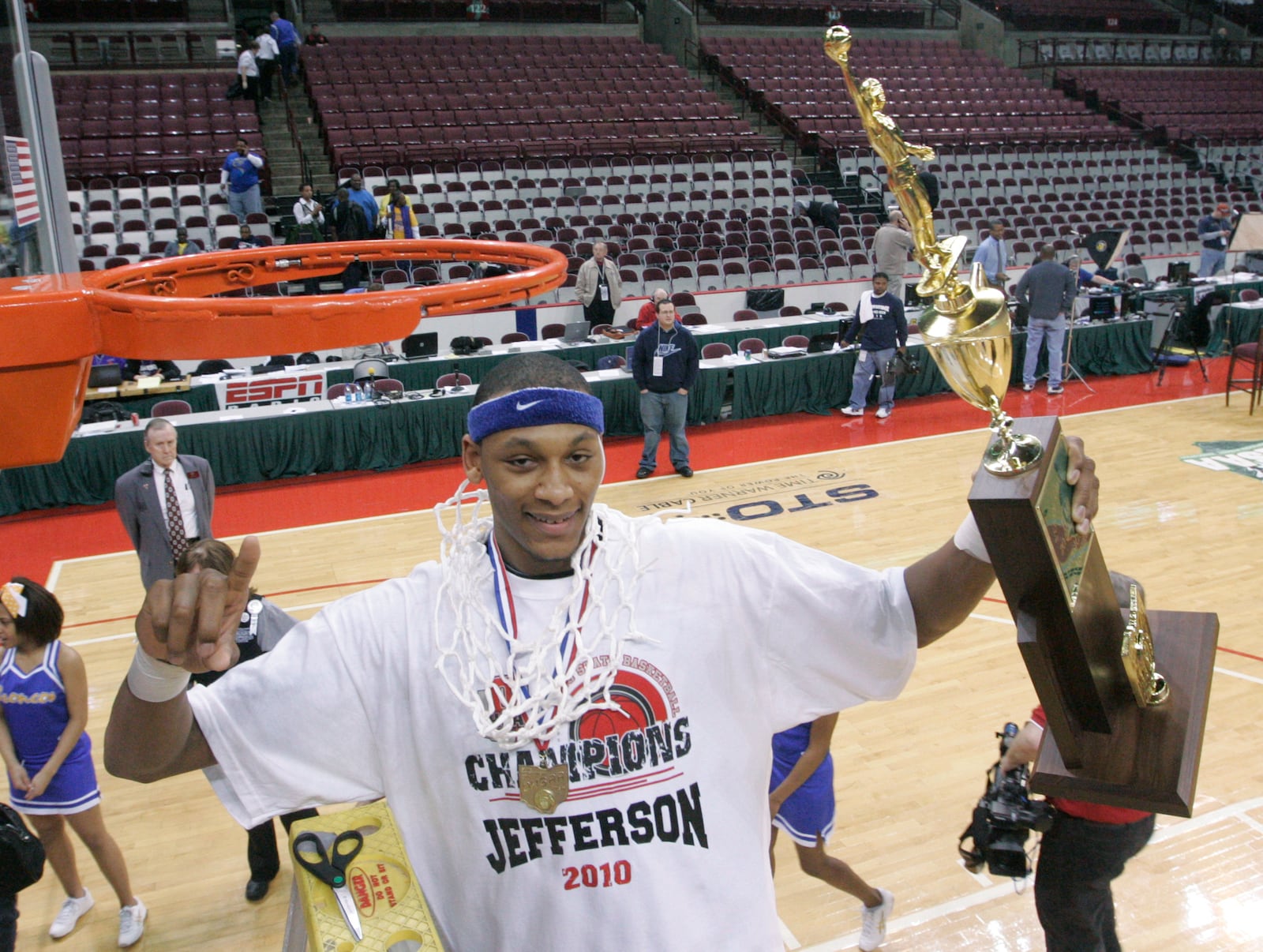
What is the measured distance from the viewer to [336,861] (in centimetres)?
181

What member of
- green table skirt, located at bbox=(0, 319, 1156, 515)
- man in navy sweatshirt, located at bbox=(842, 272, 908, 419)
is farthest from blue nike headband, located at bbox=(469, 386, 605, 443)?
man in navy sweatshirt, located at bbox=(842, 272, 908, 419)

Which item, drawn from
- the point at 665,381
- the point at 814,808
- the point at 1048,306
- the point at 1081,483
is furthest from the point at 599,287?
the point at 1081,483

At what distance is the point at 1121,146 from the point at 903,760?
20.7 metres

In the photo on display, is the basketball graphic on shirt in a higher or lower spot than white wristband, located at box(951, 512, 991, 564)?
lower

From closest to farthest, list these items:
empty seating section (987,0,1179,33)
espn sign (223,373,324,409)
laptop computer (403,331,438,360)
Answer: espn sign (223,373,324,409) < laptop computer (403,331,438,360) < empty seating section (987,0,1179,33)

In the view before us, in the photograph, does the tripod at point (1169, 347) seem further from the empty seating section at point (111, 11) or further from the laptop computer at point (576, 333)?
the empty seating section at point (111, 11)

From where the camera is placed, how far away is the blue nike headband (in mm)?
1599

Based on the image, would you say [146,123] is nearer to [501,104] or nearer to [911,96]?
[501,104]

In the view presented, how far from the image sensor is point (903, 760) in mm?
4848

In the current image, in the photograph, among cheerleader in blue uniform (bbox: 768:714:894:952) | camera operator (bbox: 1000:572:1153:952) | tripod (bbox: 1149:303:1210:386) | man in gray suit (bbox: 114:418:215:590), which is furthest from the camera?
tripod (bbox: 1149:303:1210:386)

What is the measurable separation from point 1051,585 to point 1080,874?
1.75 meters

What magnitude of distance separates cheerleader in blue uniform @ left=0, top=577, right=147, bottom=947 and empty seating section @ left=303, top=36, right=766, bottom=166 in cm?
1327

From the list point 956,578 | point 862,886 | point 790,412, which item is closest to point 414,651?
point 956,578

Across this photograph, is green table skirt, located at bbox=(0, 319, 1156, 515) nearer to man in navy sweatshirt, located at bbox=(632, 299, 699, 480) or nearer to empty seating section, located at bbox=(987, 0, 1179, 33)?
man in navy sweatshirt, located at bbox=(632, 299, 699, 480)
